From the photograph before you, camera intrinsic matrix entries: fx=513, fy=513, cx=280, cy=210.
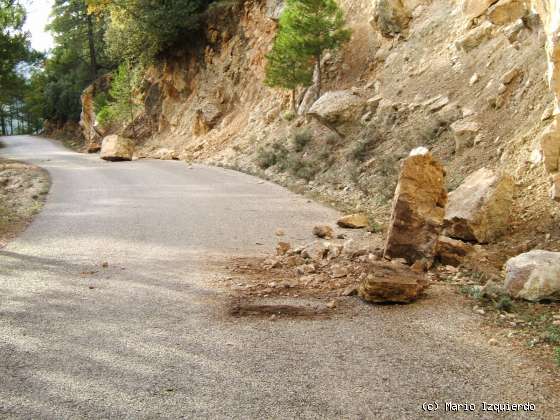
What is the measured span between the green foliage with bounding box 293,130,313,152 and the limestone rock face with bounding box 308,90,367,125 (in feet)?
4.40

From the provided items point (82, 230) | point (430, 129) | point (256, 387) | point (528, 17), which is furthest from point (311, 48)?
point (256, 387)

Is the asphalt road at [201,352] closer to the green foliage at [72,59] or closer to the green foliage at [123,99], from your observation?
the green foliage at [123,99]

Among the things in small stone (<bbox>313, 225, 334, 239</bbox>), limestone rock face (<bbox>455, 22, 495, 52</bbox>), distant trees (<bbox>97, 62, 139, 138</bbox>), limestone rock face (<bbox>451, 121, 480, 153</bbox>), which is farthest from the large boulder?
distant trees (<bbox>97, 62, 139, 138</bbox>)

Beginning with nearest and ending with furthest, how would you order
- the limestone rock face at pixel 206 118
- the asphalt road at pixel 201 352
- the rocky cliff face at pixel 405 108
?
the asphalt road at pixel 201 352
the rocky cliff face at pixel 405 108
the limestone rock face at pixel 206 118

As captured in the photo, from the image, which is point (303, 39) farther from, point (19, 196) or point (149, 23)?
point (149, 23)

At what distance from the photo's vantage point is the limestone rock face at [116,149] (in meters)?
23.0

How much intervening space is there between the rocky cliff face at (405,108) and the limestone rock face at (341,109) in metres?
0.03

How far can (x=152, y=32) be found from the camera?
28.3 metres

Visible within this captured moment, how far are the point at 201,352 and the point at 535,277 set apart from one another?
3.43 metres

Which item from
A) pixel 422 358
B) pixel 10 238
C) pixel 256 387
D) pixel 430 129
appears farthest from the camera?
pixel 430 129

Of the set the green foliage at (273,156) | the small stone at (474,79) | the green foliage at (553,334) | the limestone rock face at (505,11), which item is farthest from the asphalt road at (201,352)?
the green foliage at (273,156)

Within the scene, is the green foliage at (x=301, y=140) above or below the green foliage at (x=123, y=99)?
below

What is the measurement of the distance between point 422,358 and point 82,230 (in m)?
6.68

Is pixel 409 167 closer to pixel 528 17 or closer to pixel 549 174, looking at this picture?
pixel 549 174
